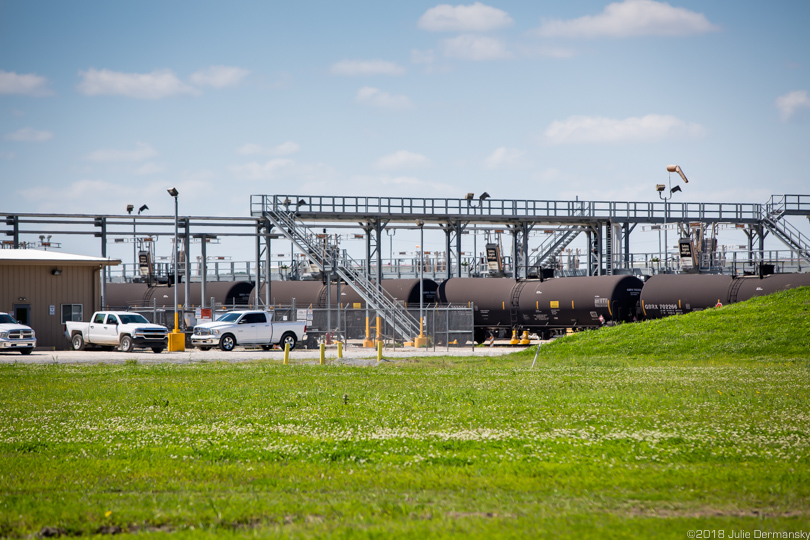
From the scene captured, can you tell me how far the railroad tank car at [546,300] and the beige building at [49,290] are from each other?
64.5ft

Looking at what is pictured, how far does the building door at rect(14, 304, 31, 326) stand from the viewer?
42.3 metres

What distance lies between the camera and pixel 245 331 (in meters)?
41.8

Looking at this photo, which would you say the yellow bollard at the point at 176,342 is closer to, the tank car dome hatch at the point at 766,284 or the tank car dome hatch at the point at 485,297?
the tank car dome hatch at the point at 485,297

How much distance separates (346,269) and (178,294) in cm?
1371

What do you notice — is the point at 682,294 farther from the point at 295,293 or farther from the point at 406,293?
the point at 295,293

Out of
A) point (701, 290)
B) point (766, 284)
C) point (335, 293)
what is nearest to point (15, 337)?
point (335, 293)

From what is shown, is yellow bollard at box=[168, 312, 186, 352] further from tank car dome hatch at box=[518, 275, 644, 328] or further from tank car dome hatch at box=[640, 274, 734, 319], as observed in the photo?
tank car dome hatch at box=[640, 274, 734, 319]

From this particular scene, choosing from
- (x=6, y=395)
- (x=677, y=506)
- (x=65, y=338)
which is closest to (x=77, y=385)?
(x=6, y=395)

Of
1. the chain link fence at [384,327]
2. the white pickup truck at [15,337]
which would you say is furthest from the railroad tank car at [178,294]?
the white pickup truck at [15,337]

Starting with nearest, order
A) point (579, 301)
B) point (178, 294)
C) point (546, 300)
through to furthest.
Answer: point (579, 301)
point (546, 300)
point (178, 294)

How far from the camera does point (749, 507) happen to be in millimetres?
8141

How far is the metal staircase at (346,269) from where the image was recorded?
151 feet

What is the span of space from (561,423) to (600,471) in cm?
360

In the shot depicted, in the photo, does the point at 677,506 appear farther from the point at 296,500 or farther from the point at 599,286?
the point at 599,286
